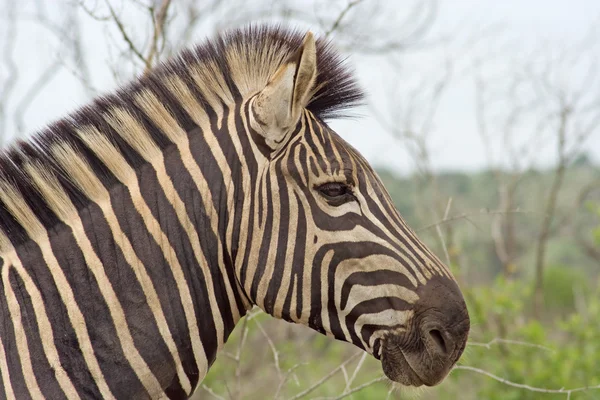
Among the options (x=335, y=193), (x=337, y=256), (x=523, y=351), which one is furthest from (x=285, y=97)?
(x=523, y=351)

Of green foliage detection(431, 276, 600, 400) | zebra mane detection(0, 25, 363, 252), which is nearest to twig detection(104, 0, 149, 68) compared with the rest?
zebra mane detection(0, 25, 363, 252)

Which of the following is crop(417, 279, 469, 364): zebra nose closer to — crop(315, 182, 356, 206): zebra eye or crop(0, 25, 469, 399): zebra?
crop(0, 25, 469, 399): zebra

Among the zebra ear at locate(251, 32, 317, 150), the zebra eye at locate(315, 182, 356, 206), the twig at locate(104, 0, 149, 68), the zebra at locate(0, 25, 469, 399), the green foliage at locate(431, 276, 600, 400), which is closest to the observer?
the zebra at locate(0, 25, 469, 399)

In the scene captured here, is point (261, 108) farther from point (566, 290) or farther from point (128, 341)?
point (566, 290)

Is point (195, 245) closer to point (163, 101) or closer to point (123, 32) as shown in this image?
point (163, 101)

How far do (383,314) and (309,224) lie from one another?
0.57m

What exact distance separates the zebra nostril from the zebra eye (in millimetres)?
767

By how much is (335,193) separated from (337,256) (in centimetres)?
32

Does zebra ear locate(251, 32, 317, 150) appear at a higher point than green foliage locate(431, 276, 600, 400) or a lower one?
higher

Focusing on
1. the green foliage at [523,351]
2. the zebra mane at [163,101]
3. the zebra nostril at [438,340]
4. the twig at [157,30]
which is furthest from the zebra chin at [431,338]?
the green foliage at [523,351]

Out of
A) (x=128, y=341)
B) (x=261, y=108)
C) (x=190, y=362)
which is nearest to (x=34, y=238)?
(x=128, y=341)

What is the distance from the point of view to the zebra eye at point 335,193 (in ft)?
11.2

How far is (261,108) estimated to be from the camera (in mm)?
3457

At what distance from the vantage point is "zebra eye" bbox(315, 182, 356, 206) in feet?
11.2
